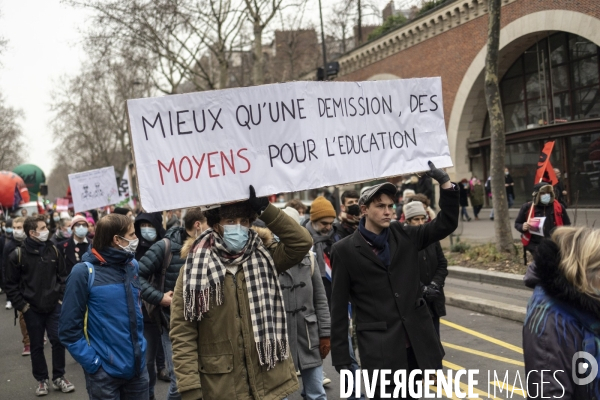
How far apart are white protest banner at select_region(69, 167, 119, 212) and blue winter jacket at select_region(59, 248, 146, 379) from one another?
12.4 meters

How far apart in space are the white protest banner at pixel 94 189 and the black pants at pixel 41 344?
9194mm

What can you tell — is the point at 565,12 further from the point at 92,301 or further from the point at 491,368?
the point at 92,301

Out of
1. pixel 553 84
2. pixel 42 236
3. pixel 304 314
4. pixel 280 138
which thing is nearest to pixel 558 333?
pixel 280 138

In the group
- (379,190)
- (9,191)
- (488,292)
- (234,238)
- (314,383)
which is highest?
(9,191)

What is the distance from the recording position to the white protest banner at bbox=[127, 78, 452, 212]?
3.70m

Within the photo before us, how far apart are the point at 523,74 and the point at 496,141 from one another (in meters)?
14.5

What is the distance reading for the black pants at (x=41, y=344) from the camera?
722 cm

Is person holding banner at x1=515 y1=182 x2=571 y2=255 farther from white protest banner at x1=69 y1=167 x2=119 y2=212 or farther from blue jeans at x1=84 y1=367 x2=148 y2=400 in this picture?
white protest banner at x1=69 y1=167 x2=119 y2=212

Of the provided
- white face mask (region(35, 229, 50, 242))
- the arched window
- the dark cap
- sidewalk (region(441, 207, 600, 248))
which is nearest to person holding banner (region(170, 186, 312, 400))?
the dark cap

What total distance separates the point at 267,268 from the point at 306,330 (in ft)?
5.11

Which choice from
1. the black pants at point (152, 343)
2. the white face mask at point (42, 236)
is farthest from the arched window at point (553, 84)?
the black pants at point (152, 343)

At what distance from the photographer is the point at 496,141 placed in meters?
12.9

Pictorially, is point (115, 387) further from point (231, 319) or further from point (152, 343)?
point (152, 343)

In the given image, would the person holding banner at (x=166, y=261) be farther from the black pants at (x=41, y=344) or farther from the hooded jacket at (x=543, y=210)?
the hooded jacket at (x=543, y=210)
